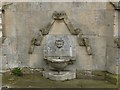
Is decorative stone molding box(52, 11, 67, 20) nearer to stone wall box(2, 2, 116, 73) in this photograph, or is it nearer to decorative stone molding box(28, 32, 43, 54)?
stone wall box(2, 2, 116, 73)

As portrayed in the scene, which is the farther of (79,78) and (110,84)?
(79,78)

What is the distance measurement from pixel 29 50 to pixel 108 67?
239cm

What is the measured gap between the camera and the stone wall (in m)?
9.40

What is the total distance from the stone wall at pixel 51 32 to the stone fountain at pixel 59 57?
0.62 feet

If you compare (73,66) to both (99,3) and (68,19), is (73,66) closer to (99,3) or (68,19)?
(68,19)

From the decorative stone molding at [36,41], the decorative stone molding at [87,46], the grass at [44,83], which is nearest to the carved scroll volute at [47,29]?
the decorative stone molding at [36,41]

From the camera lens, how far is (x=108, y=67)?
9.33 meters

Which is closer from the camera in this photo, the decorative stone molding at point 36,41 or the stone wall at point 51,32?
the stone wall at point 51,32

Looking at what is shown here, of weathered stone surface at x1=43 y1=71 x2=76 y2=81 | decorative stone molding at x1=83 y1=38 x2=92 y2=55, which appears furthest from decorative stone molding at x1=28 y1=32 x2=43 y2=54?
decorative stone molding at x1=83 y1=38 x2=92 y2=55

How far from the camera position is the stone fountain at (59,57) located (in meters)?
9.14

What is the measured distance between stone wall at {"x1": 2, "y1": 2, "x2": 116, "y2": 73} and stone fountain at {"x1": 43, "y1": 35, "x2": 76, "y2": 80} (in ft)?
0.62

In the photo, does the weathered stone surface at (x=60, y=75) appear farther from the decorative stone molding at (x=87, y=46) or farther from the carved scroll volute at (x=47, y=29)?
the carved scroll volute at (x=47, y=29)

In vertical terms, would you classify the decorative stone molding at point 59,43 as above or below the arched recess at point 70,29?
below

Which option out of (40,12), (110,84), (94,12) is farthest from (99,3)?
(110,84)
